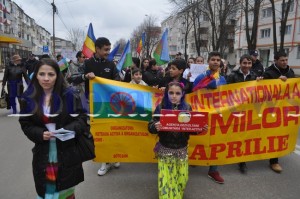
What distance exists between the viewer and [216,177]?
14.3 ft

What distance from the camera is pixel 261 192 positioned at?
4.01 meters

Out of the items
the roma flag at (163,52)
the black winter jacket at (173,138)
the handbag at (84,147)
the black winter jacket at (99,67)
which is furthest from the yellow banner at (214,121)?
the roma flag at (163,52)

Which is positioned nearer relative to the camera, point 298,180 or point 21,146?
point 298,180

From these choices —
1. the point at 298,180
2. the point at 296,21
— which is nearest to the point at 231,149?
the point at 298,180

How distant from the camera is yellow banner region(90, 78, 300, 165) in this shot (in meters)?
4.39

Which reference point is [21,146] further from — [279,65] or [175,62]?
[279,65]

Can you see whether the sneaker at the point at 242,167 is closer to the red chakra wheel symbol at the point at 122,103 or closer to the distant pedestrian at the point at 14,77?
the red chakra wheel symbol at the point at 122,103

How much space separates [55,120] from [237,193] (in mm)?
2640

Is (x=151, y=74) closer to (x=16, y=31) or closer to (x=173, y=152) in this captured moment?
(x=173, y=152)

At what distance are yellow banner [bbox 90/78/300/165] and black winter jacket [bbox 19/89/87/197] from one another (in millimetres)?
1703

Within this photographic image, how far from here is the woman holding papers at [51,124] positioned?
8.39 feet

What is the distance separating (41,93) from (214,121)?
107 inches

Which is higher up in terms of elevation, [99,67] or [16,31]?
[16,31]

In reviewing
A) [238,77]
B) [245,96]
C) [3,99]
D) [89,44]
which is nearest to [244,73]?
[238,77]
